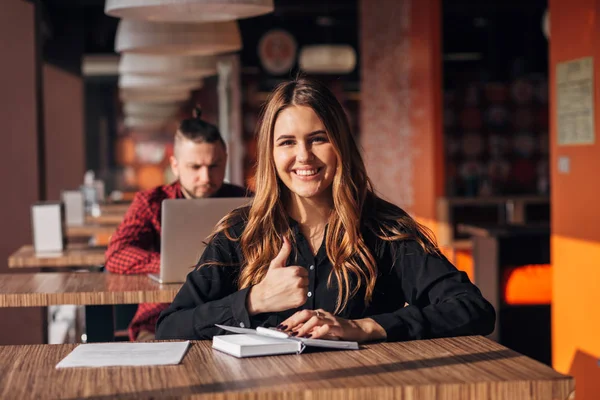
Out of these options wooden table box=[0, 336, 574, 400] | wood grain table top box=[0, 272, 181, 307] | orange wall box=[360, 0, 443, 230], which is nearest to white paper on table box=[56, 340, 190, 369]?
wooden table box=[0, 336, 574, 400]

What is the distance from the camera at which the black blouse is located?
96.7 inches

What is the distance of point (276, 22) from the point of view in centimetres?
1616

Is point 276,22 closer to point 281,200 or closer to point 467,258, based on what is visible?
point 467,258

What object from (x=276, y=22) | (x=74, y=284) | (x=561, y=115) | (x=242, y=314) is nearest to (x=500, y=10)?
(x=276, y=22)

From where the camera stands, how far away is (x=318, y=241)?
2717 millimetres

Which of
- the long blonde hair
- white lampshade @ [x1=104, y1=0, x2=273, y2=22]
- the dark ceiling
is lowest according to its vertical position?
the long blonde hair

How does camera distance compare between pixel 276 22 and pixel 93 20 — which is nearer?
pixel 93 20

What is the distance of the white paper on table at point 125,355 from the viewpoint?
2.16 m

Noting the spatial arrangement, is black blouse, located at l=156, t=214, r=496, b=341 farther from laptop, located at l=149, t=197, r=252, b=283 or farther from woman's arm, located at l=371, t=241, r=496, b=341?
laptop, located at l=149, t=197, r=252, b=283

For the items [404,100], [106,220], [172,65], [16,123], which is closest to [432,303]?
[16,123]

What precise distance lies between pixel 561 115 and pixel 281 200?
3.12 meters

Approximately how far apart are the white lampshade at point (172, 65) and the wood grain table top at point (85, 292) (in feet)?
12.5

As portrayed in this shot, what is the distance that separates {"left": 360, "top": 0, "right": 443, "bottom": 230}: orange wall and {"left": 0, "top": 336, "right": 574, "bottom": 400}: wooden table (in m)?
7.05

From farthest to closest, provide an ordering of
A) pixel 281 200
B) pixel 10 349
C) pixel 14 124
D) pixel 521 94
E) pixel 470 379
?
pixel 521 94 → pixel 14 124 → pixel 281 200 → pixel 10 349 → pixel 470 379
